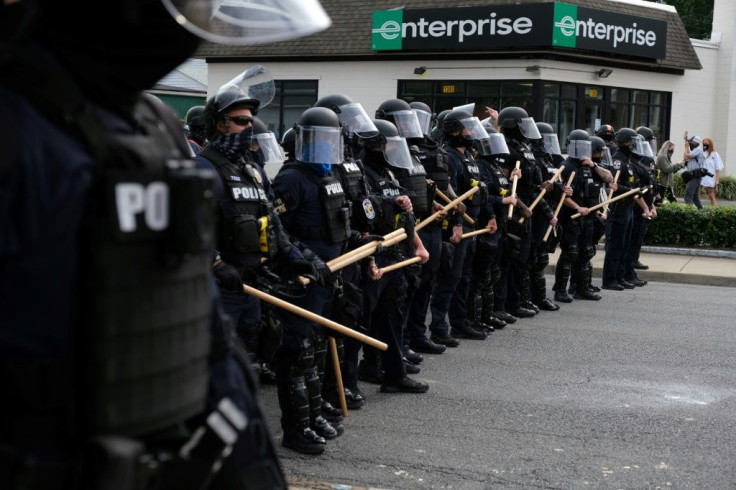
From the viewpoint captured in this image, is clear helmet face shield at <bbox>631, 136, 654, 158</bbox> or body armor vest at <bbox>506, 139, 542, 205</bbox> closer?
body armor vest at <bbox>506, 139, 542, 205</bbox>

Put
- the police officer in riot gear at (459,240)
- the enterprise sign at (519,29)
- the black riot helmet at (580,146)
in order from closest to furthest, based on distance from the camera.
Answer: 1. the police officer in riot gear at (459,240)
2. the black riot helmet at (580,146)
3. the enterprise sign at (519,29)

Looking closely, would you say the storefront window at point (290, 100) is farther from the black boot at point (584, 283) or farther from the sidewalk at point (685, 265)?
the black boot at point (584, 283)

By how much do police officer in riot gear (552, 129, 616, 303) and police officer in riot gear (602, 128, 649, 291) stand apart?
84 centimetres

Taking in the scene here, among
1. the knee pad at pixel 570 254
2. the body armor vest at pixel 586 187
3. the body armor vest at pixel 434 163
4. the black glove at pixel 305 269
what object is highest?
the body armor vest at pixel 434 163

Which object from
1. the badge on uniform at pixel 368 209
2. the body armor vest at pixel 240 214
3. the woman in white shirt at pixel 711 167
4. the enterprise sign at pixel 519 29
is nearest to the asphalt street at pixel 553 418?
the body armor vest at pixel 240 214

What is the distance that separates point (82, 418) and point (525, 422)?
5.22 metres

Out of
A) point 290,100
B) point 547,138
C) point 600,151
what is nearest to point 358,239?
point 547,138

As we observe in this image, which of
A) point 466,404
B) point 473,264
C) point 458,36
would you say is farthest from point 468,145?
point 458,36

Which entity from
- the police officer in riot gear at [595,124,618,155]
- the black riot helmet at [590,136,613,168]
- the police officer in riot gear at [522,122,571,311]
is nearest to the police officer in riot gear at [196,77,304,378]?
the police officer in riot gear at [522,122,571,311]

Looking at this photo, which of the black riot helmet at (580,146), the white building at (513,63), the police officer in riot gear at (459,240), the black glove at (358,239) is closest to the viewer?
the black glove at (358,239)

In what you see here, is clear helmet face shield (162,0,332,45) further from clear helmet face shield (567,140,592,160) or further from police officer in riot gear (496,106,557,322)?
clear helmet face shield (567,140,592,160)

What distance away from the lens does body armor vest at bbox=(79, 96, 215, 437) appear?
6.93ft

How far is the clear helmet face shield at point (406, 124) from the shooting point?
29.8 ft

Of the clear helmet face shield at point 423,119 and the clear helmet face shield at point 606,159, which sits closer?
the clear helmet face shield at point 423,119
